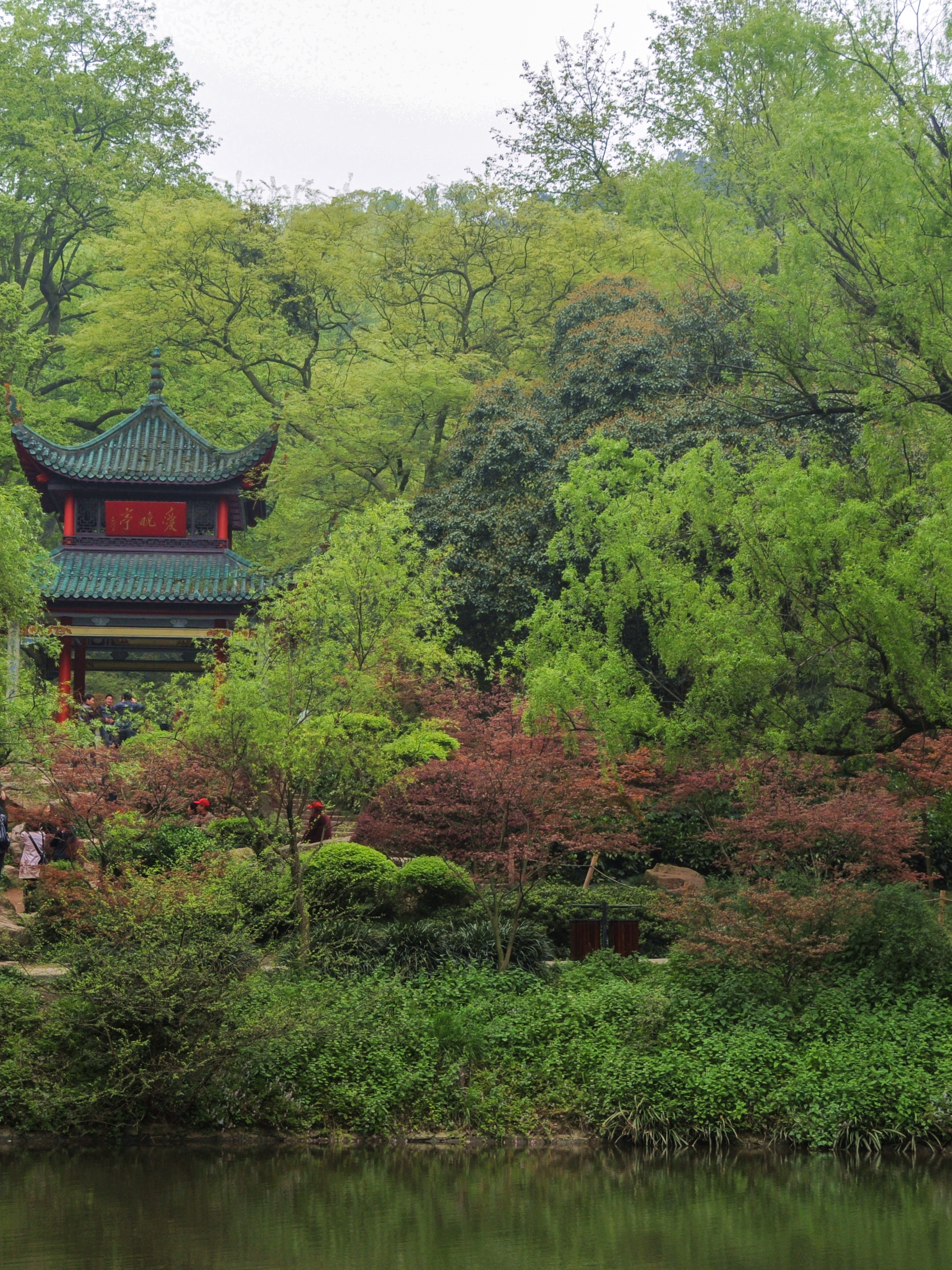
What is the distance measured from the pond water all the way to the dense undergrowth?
0.37 meters

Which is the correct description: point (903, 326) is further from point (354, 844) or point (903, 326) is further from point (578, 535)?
point (354, 844)

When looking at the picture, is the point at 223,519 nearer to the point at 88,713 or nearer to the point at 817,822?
the point at 88,713

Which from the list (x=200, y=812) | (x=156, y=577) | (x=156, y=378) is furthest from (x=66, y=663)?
(x=200, y=812)

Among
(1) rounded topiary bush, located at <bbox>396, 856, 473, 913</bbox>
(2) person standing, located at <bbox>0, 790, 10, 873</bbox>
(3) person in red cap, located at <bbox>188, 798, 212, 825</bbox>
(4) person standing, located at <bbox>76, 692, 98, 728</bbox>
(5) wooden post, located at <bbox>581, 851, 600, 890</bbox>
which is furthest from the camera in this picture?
A: (4) person standing, located at <bbox>76, 692, 98, 728</bbox>

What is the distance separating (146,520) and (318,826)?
10536mm

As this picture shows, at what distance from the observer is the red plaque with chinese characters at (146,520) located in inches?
974

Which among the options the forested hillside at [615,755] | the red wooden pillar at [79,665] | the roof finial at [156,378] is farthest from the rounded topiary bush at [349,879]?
the roof finial at [156,378]

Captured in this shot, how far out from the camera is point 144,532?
24.8 m

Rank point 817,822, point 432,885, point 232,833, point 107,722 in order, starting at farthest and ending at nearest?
point 107,722, point 232,833, point 432,885, point 817,822

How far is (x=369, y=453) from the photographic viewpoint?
81.4 ft

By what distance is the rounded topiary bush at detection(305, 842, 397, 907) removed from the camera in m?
14.0

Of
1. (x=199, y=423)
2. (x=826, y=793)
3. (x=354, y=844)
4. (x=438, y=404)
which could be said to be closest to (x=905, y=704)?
(x=826, y=793)

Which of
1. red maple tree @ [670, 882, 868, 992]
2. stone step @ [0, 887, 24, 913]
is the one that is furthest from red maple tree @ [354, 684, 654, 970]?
stone step @ [0, 887, 24, 913]

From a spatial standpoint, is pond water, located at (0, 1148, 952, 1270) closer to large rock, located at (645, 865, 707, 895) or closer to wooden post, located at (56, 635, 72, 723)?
large rock, located at (645, 865, 707, 895)
